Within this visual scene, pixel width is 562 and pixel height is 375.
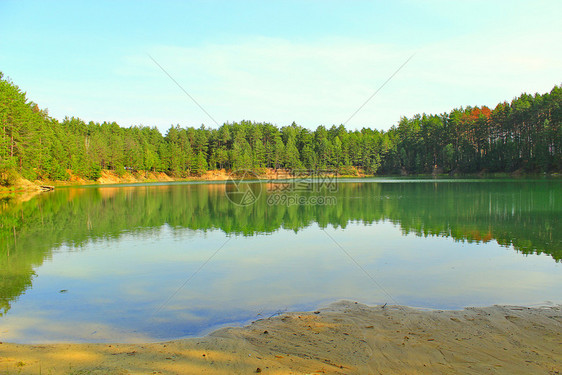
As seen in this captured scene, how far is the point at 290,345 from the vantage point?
5074 millimetres

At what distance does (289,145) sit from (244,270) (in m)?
115

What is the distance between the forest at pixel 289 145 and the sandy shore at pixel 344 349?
43600 millimetres

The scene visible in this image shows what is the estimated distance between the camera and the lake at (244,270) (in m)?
6.82

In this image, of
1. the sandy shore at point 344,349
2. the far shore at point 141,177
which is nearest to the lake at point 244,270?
the sandy shore at point 344,349

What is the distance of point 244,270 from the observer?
10000 millimetres

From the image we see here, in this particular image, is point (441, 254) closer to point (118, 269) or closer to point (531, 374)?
point (531, 374)

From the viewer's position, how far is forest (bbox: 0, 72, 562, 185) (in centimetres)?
5531

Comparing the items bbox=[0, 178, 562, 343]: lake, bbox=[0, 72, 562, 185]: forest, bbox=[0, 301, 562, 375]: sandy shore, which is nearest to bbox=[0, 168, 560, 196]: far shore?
bbox=[0, 72, 562, 185]: forest

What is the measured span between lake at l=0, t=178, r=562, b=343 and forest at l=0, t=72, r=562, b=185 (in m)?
34.8

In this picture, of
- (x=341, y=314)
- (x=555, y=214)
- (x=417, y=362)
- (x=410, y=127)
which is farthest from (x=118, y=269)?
(x=410, y=127)

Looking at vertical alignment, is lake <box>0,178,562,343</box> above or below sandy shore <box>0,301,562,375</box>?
below

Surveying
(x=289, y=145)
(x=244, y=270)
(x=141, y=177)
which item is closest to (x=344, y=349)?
(x=244, y=270)

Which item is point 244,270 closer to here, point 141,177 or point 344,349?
point 344,349

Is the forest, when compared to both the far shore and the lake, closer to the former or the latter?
the far shore
